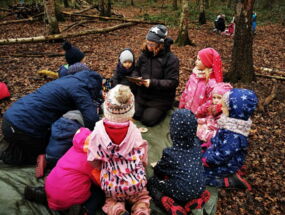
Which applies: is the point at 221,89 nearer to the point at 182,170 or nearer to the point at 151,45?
the point at 151,45

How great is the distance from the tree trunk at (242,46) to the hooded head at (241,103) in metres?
3.61

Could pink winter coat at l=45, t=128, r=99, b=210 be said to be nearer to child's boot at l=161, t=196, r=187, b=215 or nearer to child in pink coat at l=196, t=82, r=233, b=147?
child's boot at l=161, t=196, r=187, b=215

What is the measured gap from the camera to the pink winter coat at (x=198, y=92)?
168 inches

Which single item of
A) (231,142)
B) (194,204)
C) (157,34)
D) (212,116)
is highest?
(157,34)

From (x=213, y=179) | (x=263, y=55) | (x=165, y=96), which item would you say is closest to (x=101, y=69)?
(x=165, y=96)

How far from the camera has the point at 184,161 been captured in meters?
2.71

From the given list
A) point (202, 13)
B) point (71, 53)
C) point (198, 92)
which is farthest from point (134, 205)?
point (202, 13)

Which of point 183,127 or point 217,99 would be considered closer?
point 183,127

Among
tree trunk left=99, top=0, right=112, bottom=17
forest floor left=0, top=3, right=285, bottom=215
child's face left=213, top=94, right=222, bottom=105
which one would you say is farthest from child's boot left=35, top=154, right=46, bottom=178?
tree trunk left=99, top=0, right=112, bottom=17

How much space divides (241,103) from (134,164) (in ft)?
5.18

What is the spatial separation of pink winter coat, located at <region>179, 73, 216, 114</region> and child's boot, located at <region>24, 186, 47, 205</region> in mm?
2861

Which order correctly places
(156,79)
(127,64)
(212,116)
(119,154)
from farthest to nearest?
(127,64), (156,79), (212,116), (119,154)

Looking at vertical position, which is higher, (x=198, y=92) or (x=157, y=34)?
(x=157, y=34)

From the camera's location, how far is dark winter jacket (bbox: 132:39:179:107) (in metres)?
4.53
